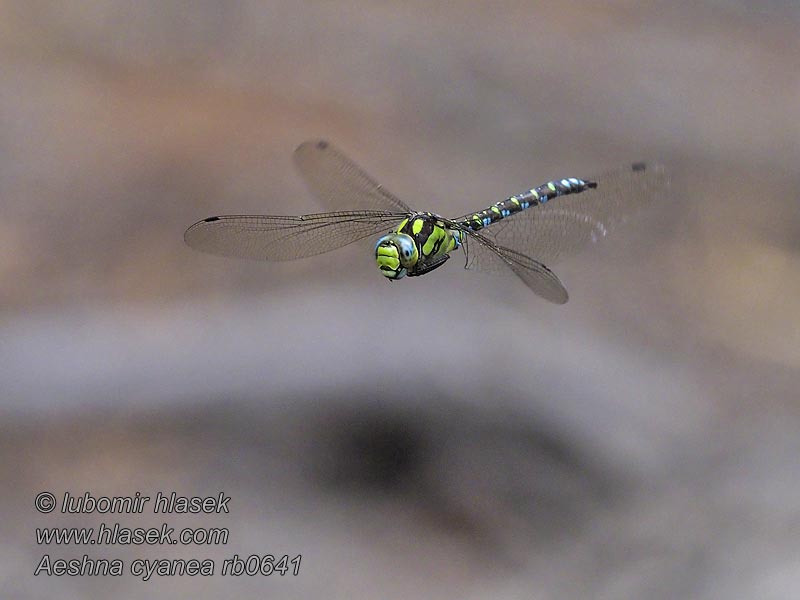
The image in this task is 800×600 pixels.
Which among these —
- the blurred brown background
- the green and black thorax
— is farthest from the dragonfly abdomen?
the blurred brown background

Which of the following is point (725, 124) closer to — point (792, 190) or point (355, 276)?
point (792, 190)

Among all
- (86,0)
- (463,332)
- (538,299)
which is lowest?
(463,332)

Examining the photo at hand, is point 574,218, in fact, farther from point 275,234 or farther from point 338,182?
point 275,234

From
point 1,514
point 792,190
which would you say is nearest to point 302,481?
point 1,514

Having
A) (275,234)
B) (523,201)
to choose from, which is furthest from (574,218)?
(275,234)

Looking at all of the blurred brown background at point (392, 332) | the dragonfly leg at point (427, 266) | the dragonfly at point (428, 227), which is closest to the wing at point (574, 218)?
the dragonfly at point (428, 227)

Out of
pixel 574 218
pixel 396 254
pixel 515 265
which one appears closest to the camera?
pixel 396 254

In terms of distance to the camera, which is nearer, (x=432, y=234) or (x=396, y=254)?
(x=396, y=254)
